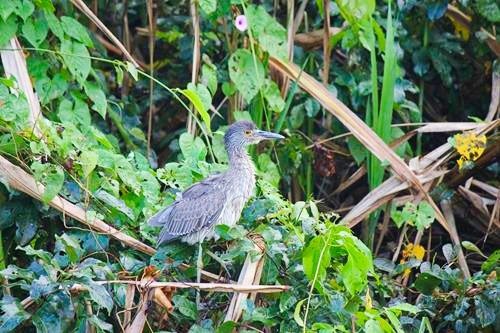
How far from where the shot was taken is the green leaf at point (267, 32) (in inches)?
250

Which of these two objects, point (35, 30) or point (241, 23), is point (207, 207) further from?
point (241, 23)

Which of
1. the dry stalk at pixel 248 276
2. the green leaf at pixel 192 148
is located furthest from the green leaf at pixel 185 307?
the green leaf at pixel 192 148

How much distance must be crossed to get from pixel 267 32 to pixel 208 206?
1.44 meters

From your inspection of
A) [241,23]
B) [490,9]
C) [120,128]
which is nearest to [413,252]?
[241,23]

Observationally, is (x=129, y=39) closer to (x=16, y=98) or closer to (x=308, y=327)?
(x=16, y=98)

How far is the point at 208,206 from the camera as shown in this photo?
5.28 metres

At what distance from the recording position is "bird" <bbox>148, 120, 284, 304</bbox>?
5.07 meters

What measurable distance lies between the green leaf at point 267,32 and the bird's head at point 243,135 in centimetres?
62

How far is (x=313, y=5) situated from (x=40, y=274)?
317 centimetres

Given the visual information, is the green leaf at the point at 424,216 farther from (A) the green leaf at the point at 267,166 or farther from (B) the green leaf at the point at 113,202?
(B) the green leaf at the point at 113,202

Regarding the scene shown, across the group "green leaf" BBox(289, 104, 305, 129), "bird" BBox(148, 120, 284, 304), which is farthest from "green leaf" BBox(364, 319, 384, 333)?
"green leaf" BBox(289, 104, 305, 129)

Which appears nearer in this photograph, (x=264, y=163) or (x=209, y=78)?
(x=209, y=78)

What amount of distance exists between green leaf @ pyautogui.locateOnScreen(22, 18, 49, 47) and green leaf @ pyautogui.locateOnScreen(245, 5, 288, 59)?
111 cm

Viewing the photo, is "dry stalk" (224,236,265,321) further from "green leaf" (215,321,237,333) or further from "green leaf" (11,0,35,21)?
"green leaf" (11,0,35,21)
